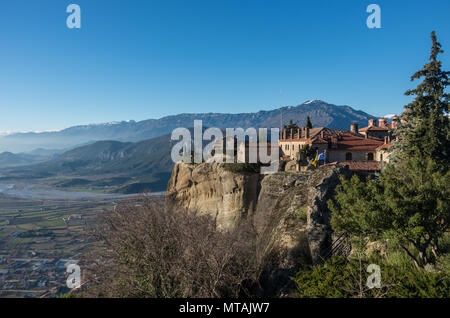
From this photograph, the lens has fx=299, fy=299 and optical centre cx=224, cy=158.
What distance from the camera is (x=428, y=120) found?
23.1m

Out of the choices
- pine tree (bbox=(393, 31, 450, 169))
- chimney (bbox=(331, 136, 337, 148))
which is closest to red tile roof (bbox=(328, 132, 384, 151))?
chimney (bbox=(331, 136, 337, 148))

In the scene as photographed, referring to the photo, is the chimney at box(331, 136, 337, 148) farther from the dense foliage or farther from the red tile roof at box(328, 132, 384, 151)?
the dense foliage

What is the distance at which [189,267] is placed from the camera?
11977mm

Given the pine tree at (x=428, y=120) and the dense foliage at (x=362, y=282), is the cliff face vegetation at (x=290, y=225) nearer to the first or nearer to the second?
the dense foliage at (x=362, y=282)

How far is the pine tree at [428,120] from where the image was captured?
898 inches

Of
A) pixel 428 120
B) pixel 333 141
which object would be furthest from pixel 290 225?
pixel 333 141

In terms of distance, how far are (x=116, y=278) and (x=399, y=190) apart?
12.5 m

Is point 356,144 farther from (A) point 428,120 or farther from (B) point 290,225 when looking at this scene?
(B) point 290,225

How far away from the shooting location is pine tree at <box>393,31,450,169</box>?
22812mm

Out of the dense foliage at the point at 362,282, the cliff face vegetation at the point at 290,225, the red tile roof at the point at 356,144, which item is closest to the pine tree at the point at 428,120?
the cliff face vegetation at the point at 290,225

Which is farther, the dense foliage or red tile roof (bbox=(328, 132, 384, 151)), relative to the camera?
red tile roof (bbox=(328, 132, 384, 151))
